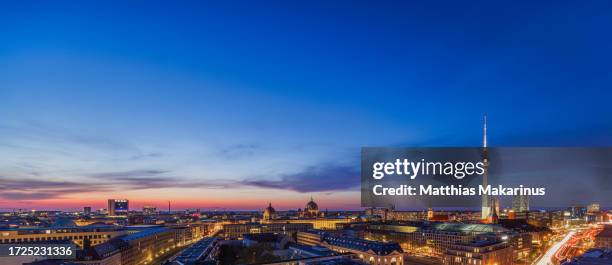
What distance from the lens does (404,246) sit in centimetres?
12644

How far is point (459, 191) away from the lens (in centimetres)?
6600

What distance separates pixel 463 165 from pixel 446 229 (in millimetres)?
68895

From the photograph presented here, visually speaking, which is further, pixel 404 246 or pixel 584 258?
pixel 404 246

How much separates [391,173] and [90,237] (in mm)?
92763

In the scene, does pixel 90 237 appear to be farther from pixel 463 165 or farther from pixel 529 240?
pixel 529 240

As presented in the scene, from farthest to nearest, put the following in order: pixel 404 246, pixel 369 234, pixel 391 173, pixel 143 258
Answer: pixel 369 234 → pixel 404 246 → pixel 143 258 → pixel 391 173

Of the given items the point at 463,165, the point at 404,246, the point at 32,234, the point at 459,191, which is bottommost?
the point at 404,246

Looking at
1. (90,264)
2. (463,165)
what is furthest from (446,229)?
(90,264)

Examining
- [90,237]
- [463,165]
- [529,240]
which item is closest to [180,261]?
[463,165]

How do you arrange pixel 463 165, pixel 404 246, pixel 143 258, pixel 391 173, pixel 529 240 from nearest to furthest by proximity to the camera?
pixel 391 173 < pixel 463 165 < pixel 143 258 < pixel 529 240 < pixel 404 246

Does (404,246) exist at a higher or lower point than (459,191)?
lower

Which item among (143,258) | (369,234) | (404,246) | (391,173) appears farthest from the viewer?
(369,234)

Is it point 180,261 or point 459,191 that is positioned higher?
point 459,191

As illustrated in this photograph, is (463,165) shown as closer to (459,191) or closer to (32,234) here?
(459,191)
